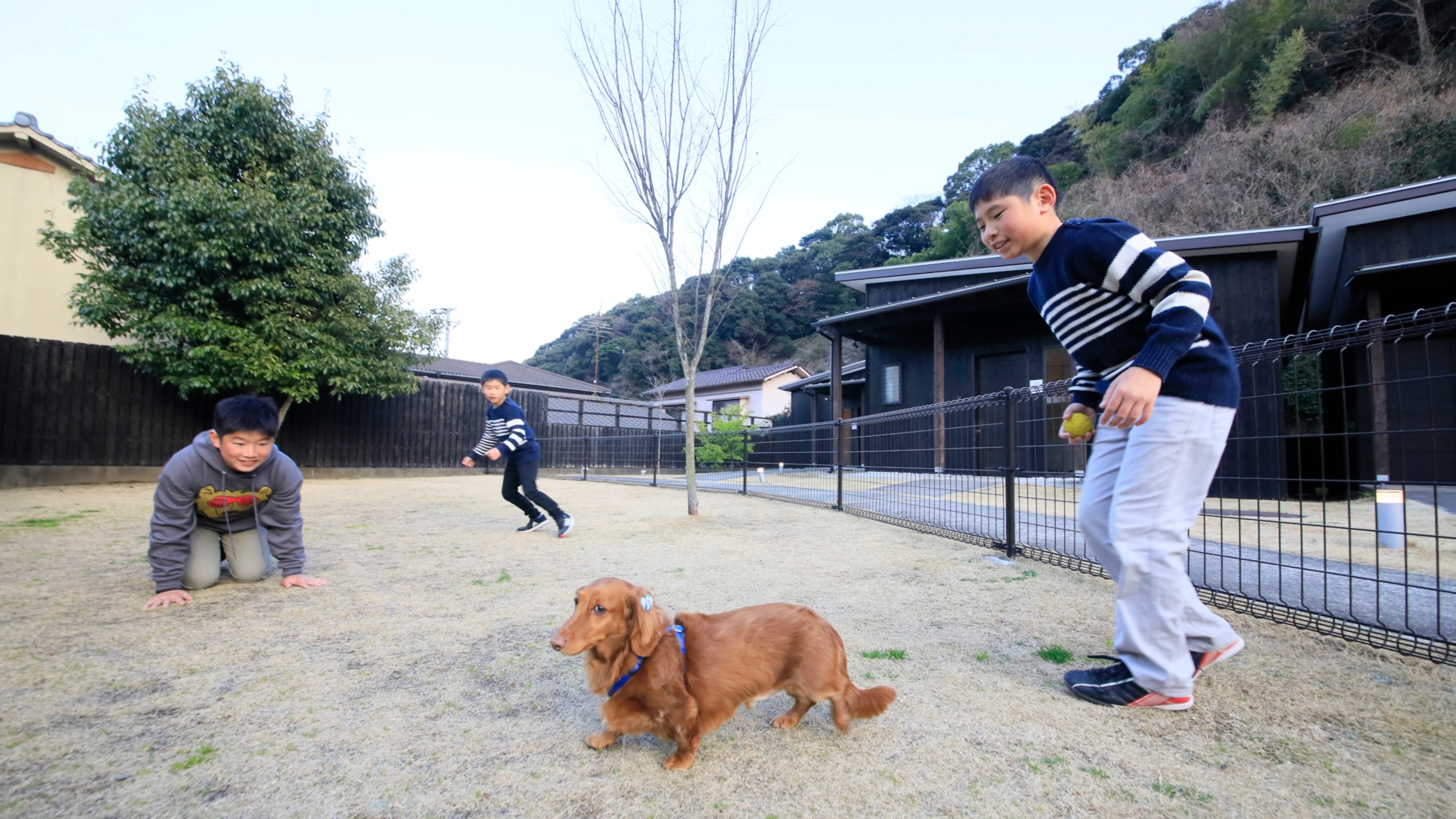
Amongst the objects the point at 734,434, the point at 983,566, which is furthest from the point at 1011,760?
the point at 734,434

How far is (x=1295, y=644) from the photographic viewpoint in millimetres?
2467

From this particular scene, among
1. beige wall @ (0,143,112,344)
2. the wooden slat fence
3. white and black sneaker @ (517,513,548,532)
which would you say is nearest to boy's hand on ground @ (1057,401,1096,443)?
white and black sneaker @ (517,513,548,532)

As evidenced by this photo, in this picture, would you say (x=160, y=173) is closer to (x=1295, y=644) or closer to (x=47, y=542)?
(x=47, y=542)

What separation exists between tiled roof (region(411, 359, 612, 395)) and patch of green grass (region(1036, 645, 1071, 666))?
2360cm

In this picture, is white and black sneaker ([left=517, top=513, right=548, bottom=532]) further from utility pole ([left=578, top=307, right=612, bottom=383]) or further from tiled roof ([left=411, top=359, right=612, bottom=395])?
utility pole ([left=578, top=307, right=612, bottom=383])

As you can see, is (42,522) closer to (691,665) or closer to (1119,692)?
(691,665)

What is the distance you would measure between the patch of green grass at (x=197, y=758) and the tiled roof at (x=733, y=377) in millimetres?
27488

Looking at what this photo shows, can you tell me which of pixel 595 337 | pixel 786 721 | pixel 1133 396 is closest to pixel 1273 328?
pixel 1133 396

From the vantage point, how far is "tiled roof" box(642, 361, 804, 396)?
3095cm

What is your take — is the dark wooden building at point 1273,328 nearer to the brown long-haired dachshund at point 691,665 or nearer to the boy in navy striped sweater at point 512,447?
the brown long-haired dachshund at point 691,665

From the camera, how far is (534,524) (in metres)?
5.91

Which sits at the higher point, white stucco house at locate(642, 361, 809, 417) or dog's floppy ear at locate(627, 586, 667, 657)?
white stucco house at locate(642, 361, 809, 417)

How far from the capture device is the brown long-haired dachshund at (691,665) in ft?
5.36

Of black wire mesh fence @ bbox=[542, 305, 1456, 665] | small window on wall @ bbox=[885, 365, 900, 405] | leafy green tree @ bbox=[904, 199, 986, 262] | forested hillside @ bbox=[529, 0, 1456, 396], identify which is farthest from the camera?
leafy green tree @ bbox=[904, 199, 986, 262]
